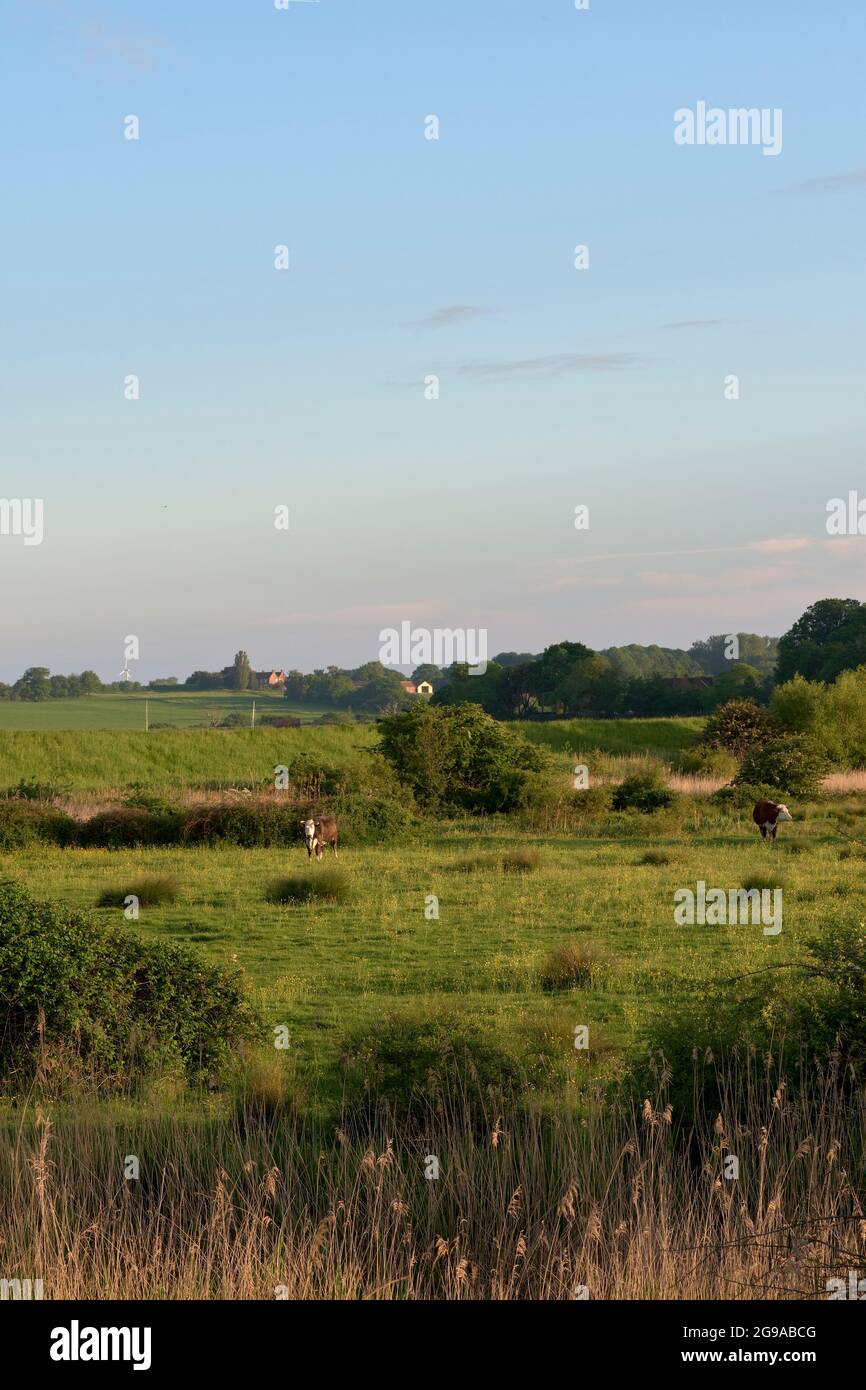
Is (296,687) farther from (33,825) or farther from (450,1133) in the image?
(450,1133)

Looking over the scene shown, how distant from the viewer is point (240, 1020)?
37.2ft

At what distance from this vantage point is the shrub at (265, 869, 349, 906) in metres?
20.7

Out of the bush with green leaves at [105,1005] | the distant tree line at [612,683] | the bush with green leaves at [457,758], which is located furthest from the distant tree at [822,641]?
the bush with green leaves at [105,1005]

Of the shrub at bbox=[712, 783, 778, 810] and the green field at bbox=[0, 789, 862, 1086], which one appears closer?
the green field at bbox=[0, 789, 862, 1086]

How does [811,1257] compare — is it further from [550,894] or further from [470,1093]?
[550,894]

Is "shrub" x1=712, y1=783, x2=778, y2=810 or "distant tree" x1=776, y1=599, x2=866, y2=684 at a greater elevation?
"distant tree" x1=776, y1=599, x2=866, y2=684

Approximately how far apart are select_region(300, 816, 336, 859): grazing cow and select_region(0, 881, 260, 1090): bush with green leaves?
1578cm

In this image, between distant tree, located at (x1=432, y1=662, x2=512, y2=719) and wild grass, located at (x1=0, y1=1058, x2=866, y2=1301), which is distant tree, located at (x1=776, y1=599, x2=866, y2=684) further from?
wild grass, located at (x1=0, y1=1058, x2=866, y2=1301)

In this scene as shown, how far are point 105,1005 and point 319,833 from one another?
17.6 m

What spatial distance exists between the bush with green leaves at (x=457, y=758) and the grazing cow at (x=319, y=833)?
398 inches

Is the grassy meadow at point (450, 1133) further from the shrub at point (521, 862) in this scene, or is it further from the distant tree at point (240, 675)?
the distant tree at point (240, 675)

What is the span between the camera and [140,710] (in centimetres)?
10031

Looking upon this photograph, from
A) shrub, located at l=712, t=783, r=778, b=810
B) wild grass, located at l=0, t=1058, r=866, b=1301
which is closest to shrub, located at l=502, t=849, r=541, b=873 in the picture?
shrub, located at l=712, t=783, r=778, b=810
